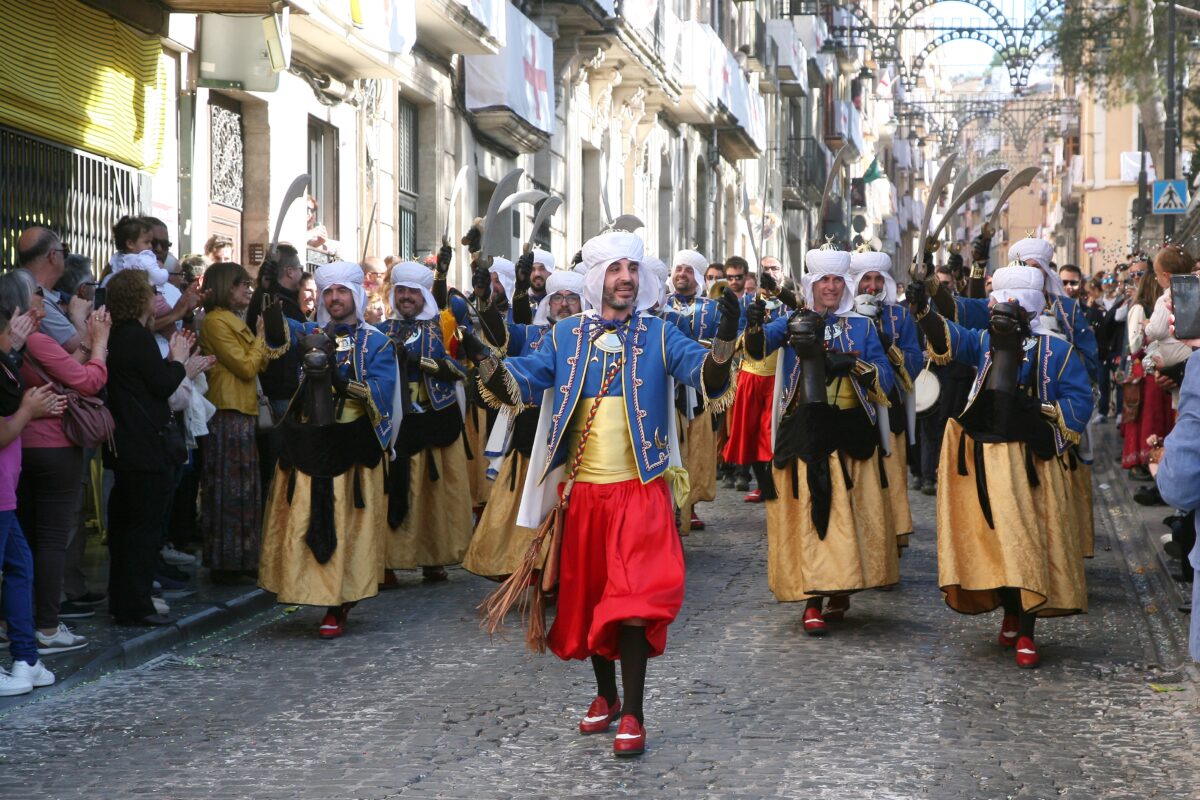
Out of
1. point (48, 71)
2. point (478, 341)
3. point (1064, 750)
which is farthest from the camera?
point (48, 71)

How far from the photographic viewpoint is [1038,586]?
26.9 ft

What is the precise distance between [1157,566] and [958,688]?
4.12 meters

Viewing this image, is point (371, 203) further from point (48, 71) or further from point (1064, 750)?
point (1064, 750)

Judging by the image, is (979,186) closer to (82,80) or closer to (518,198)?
(518,198)

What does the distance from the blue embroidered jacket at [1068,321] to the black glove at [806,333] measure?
4.01 feet

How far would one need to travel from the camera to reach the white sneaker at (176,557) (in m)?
11.1

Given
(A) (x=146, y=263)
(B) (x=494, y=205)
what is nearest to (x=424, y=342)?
(B) (x=494, y=205)

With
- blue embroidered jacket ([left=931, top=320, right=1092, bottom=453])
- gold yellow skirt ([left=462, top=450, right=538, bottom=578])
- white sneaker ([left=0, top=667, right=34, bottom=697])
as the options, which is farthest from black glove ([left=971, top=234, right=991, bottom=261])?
white sneaker ([left=0, top=667, right=34, bottom=697])

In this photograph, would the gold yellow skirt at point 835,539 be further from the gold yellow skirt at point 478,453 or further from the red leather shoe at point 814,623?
the gold yellow skirt at point 478,453

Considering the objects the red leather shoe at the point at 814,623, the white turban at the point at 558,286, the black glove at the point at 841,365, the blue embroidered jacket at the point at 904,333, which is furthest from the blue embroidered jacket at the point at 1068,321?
the white turban at the point at 558,286

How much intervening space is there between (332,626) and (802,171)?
42.1 meters

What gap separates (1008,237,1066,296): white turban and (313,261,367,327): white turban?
133 inches

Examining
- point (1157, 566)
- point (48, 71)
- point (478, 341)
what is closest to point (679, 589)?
point (478, 341)

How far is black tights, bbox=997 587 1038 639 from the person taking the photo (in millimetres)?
8305
